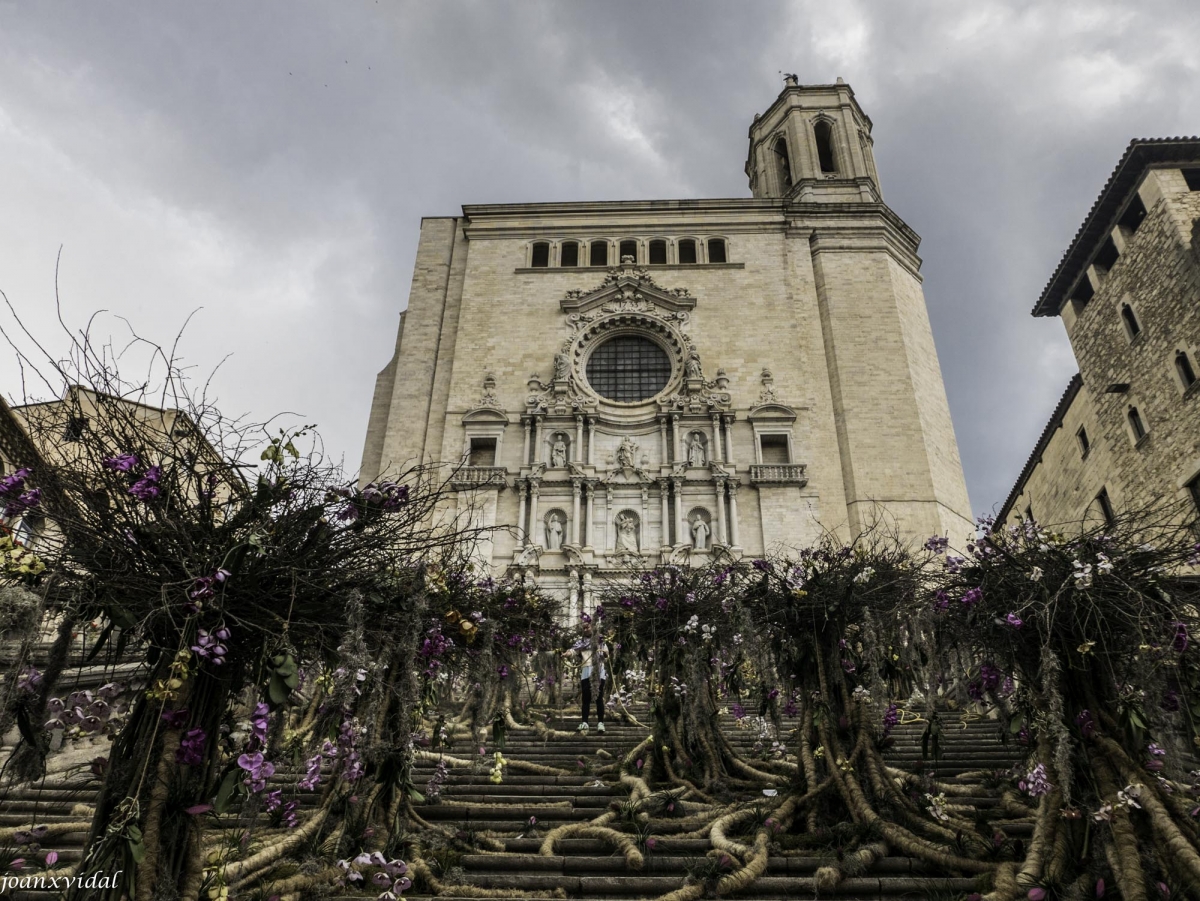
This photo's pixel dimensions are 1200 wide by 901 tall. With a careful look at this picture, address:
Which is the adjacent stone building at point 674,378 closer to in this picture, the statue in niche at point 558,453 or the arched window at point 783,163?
the statue in niche at point 558,453

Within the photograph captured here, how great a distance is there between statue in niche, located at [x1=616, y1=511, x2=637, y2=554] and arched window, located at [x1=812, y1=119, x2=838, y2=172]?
64.3ft

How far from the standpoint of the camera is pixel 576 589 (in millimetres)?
19547

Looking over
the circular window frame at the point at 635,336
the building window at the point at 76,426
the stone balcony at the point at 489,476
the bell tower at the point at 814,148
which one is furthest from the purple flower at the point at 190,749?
the bell tower at the point at 814,148

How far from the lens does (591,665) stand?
10617 millimetres

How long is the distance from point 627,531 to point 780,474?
4.94m

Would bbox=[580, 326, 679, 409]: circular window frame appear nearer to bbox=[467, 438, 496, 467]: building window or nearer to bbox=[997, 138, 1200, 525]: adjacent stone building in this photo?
bbox=[467, 438, 496, 467]: building window

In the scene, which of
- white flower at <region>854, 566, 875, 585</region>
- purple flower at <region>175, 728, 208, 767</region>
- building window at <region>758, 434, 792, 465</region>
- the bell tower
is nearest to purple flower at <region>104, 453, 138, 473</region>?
purple flower at <region>175, 728, 208, 767</region>

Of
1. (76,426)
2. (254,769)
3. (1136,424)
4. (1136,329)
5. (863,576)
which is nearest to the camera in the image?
(254,769)

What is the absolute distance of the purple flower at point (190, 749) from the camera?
3357mm

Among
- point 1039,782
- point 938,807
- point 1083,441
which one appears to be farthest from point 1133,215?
point 1039,782

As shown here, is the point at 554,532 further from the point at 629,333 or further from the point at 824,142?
the point at 824,142

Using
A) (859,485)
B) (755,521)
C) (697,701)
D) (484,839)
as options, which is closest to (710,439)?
(755,521)

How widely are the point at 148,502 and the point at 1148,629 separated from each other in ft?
18.7

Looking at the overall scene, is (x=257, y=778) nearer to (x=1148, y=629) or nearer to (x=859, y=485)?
(x=1148, y=629)
